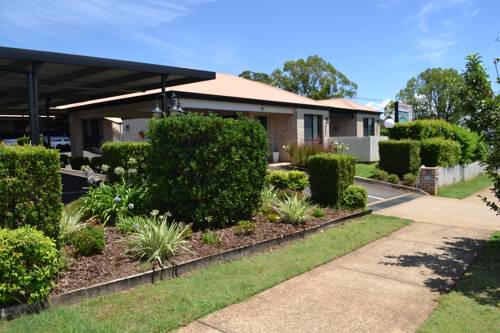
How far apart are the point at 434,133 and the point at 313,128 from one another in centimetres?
746

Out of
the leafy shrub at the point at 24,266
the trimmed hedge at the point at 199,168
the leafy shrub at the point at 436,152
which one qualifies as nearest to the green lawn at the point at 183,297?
the leafy shrub at the point at 24,266

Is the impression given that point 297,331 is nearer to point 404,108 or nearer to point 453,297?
point 453,297

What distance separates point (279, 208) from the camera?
316 inches

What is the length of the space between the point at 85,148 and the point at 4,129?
18170 millimetres

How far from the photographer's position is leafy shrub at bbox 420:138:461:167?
52.2 feet

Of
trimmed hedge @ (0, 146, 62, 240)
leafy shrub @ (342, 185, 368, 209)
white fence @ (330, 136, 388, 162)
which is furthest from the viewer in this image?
white fence @ (330, 136, 388, 162)

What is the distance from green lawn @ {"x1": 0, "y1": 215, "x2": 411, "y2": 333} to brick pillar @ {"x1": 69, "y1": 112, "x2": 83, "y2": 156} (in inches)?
768

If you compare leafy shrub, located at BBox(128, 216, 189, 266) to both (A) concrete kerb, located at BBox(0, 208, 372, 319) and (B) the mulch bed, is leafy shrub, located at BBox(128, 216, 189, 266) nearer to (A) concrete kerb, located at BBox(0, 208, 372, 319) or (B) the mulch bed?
(B) the mulch bed

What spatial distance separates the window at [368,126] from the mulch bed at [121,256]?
24651 mm

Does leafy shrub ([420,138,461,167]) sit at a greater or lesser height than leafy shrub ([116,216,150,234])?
greater

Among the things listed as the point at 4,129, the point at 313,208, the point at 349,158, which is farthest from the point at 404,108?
the point at 4,129

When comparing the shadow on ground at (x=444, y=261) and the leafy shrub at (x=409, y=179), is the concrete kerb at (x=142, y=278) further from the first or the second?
the leafy shrub at (x=409, y=179)

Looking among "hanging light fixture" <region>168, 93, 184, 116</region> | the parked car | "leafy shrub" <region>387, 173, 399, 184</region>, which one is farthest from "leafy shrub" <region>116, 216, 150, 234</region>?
the parked car

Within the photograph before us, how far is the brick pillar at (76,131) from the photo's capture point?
22859 millimetres
